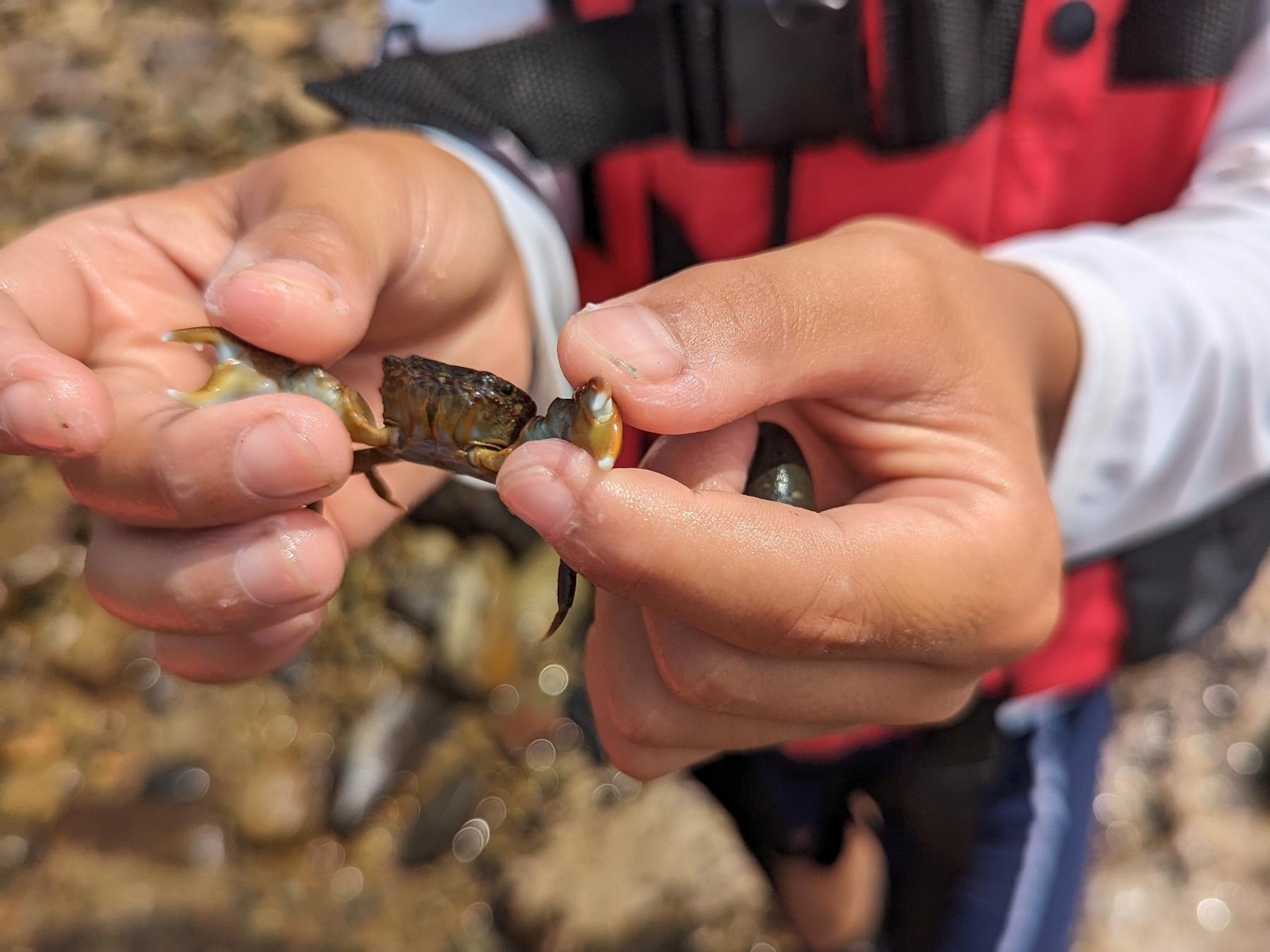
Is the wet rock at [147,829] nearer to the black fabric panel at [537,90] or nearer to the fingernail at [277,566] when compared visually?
the fingernail at [277,566]

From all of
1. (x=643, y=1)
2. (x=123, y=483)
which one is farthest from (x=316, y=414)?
(x=643, y=1)

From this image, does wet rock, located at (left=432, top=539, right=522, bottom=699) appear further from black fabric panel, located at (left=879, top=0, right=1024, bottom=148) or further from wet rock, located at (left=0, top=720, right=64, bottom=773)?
black fabric panel, located at (left=879, top=0, right=1024, bottom=148)

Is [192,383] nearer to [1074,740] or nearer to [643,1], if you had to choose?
[643,1]

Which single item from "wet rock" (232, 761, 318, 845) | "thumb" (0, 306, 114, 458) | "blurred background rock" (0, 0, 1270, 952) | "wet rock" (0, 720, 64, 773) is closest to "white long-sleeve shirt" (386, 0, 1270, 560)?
"thumb" (0, 306, 114, 458)

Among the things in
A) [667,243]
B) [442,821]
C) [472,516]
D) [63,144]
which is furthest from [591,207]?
[63,144]

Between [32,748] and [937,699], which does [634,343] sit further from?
[32,748]

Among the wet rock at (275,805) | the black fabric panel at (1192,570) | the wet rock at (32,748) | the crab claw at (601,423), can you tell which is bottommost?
the wet rock at (275,805)

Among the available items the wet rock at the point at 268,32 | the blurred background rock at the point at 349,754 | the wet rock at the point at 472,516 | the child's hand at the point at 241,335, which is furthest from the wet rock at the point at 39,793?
the wet rock at the point at 268,32
